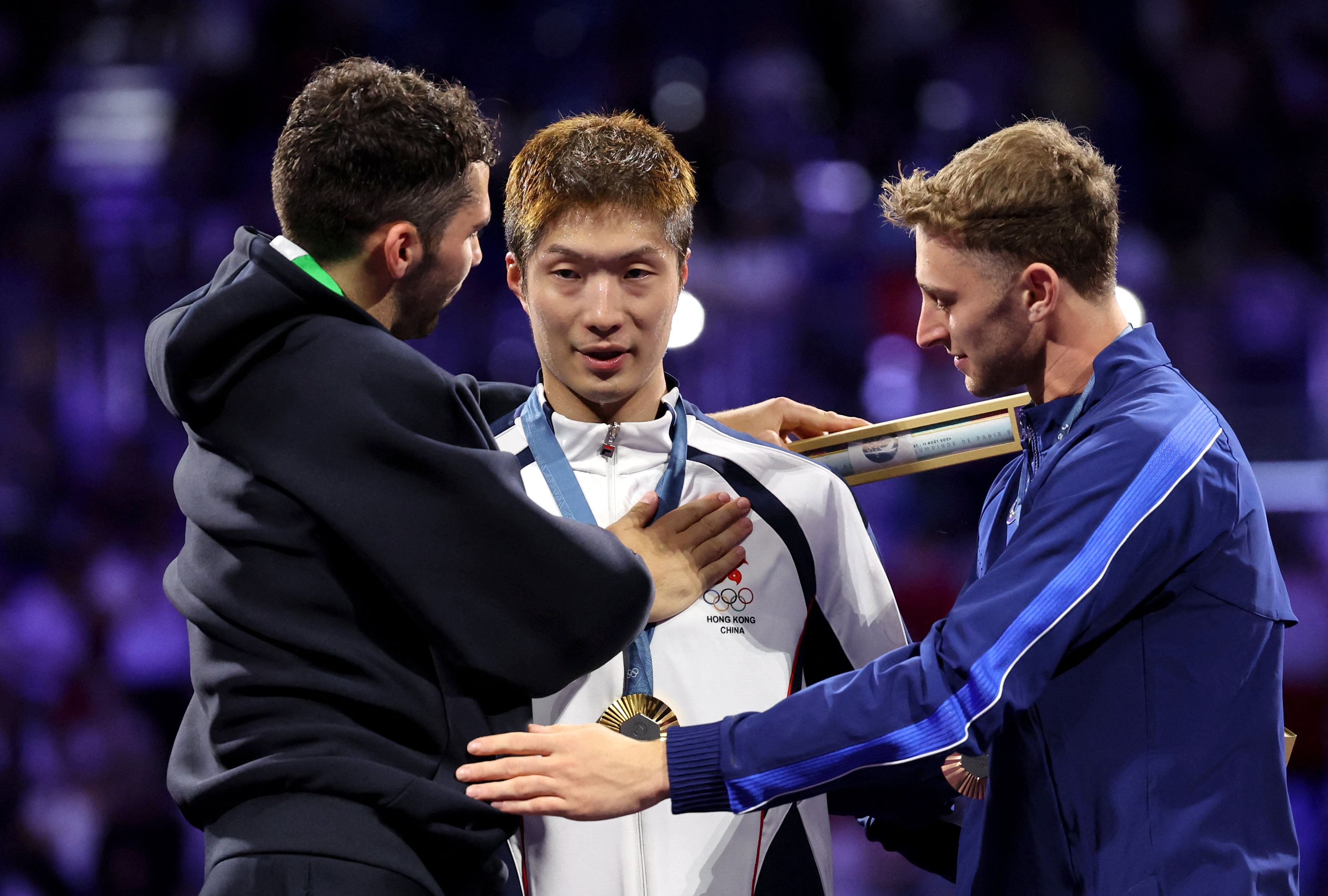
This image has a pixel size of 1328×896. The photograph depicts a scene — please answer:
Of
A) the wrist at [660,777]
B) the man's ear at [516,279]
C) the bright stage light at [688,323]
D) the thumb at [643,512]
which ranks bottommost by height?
the wrist at [660,777]

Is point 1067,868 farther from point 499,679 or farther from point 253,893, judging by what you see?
point 253,893

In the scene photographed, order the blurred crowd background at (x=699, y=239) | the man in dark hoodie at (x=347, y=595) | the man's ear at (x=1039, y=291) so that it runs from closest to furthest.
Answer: the man in dark hoodie at (x=347, y=595), the man's ear at (x=1039, y=291), the blurred crowd background at (x=699, y=239)

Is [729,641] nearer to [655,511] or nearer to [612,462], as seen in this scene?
[655,511]

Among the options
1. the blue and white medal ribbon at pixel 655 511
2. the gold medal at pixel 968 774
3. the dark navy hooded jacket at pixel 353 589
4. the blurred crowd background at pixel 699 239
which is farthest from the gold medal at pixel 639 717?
the blurred crowd background at pixel 699 239

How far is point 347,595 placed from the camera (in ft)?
5.84

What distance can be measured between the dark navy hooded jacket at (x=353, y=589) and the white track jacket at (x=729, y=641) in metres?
0.42

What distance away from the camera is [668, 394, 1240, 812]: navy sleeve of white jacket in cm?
186

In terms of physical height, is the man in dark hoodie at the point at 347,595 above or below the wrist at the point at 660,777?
above

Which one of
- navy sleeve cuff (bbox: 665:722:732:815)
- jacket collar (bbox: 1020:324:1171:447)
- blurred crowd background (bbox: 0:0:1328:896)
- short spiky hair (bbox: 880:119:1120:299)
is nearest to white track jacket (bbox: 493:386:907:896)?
navy sleeve cuff (bbox: 665:722:732:815)

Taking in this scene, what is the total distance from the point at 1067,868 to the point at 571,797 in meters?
0.78

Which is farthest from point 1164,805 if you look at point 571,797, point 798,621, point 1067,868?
point 571,797

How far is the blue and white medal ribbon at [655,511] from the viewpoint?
85.7 inches

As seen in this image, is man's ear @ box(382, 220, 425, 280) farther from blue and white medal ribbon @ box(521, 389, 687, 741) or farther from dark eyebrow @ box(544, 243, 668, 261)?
blue and white medal ribbon @ box(521, 389, 687, 741)

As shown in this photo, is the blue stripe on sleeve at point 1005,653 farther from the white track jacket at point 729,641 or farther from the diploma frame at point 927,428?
the diploma frame at point 927,428
